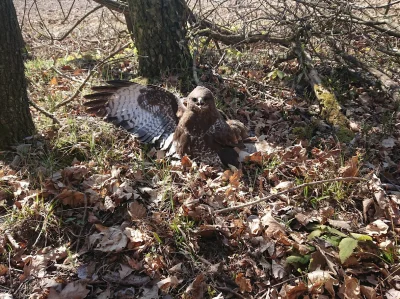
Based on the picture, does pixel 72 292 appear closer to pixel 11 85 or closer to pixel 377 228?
pixel 11 85

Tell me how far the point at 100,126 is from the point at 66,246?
149 cm

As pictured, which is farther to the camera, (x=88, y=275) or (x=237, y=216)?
(x=237, y=216)

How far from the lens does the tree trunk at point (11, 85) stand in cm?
303

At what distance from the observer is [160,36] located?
187 inches

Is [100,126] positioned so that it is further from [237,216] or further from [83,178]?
[237,216]

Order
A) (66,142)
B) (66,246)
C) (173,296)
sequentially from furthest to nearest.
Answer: (66,142), (66,246), (173,296)

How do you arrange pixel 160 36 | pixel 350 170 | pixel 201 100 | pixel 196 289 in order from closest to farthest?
pixel 196 289, pixel 350 170, pixel 201 100, pixel 160 36

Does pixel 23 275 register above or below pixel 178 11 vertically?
below

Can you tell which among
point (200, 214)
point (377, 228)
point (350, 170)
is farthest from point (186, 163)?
point (377, 228)

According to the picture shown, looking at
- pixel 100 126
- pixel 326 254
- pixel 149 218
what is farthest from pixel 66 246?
pixel 326 254

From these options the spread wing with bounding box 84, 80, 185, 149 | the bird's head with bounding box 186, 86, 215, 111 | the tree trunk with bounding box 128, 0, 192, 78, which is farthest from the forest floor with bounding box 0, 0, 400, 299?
the tree trunk with bounding box 128, 0, 192, 78

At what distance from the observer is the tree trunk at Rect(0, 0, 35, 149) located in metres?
3.03

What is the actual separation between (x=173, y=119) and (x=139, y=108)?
0.39 meters

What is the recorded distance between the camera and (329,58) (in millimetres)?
5027
